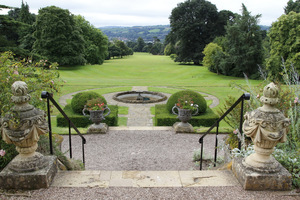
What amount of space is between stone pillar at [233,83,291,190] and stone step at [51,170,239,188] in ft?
0.92

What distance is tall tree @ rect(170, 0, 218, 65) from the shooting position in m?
46.6

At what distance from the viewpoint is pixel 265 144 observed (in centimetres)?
307

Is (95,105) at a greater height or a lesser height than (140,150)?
greater

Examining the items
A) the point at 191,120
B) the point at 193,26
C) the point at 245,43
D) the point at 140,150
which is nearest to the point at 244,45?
the point at 245,43

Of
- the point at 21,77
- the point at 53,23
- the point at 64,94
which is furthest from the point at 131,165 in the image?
the point at 53,23

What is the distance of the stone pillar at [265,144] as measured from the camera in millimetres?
2982

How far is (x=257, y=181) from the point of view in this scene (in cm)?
315

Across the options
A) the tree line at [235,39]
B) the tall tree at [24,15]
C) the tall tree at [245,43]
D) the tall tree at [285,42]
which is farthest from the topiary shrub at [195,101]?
the tall tree at [24,15]

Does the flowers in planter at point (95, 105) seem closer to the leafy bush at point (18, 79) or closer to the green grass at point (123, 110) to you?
the leafy bush at point (18, 79)

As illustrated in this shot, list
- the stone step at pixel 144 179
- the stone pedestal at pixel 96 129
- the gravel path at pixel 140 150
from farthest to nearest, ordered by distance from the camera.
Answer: the stone pedestal at pixel 96 129 < the gravel path at pixel 140 150 < the stone step at pixel 144 179

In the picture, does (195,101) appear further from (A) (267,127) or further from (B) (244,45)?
(B) (244,45)

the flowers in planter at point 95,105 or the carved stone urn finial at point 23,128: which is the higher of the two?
the carved stone urn finial at point 23,128

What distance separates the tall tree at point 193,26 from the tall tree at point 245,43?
14077 mm

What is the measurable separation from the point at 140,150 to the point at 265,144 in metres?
4.96
